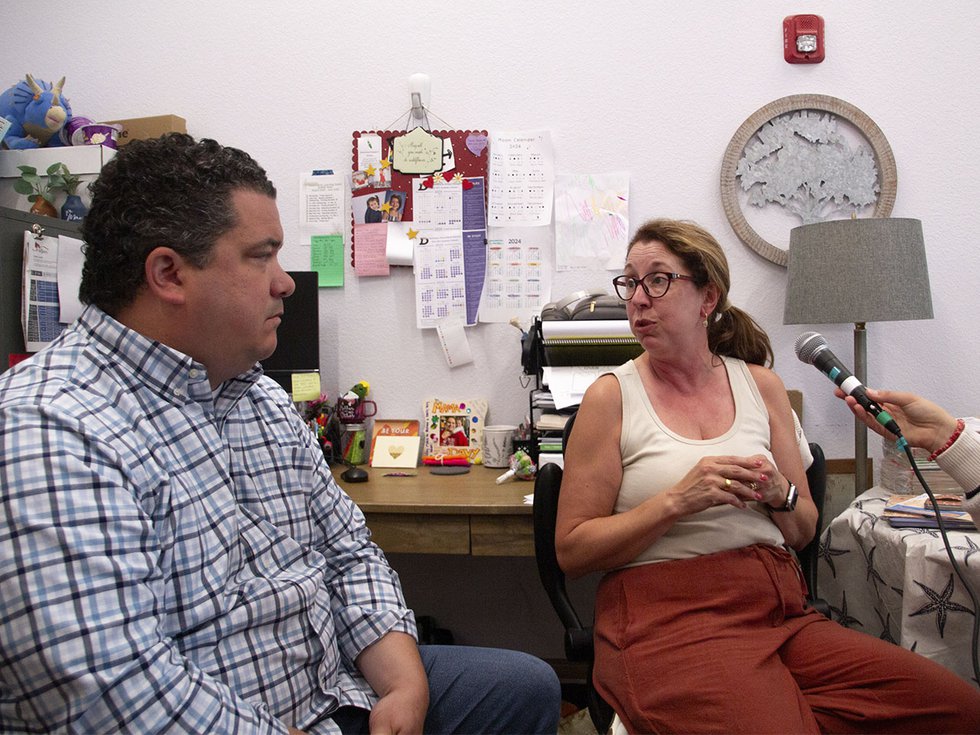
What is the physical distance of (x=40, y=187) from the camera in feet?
7.64

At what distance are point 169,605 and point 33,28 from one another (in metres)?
2.64

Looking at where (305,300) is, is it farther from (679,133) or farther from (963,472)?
(963,472)

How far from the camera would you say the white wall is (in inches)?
87.0

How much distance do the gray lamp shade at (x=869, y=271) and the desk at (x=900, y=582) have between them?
1.64 feet

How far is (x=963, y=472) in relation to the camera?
1.26 m

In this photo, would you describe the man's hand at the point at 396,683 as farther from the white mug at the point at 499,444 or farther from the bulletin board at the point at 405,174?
the bulletin board at the point at 405,174

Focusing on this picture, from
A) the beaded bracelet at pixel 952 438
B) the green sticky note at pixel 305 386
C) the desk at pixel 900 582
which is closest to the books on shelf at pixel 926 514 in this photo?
the desk at pixel 900 582

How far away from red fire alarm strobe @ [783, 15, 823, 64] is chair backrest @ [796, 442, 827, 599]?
1.33 meters

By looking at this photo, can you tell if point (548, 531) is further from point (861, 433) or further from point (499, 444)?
point (861, 433)

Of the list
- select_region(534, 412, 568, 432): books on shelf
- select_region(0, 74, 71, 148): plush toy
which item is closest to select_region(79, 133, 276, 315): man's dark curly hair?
select_region(534, 412, 568, 432): books on shelf

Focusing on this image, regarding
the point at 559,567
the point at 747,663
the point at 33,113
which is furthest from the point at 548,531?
the point at 33,113

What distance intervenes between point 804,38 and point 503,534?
178 cm

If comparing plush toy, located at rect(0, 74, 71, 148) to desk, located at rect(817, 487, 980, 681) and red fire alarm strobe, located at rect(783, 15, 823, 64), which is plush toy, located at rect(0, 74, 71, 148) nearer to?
red fire alarm strobe, located at rect(783, 15, 823, 64)

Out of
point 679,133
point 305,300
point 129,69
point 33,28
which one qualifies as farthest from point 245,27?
point 679,133
